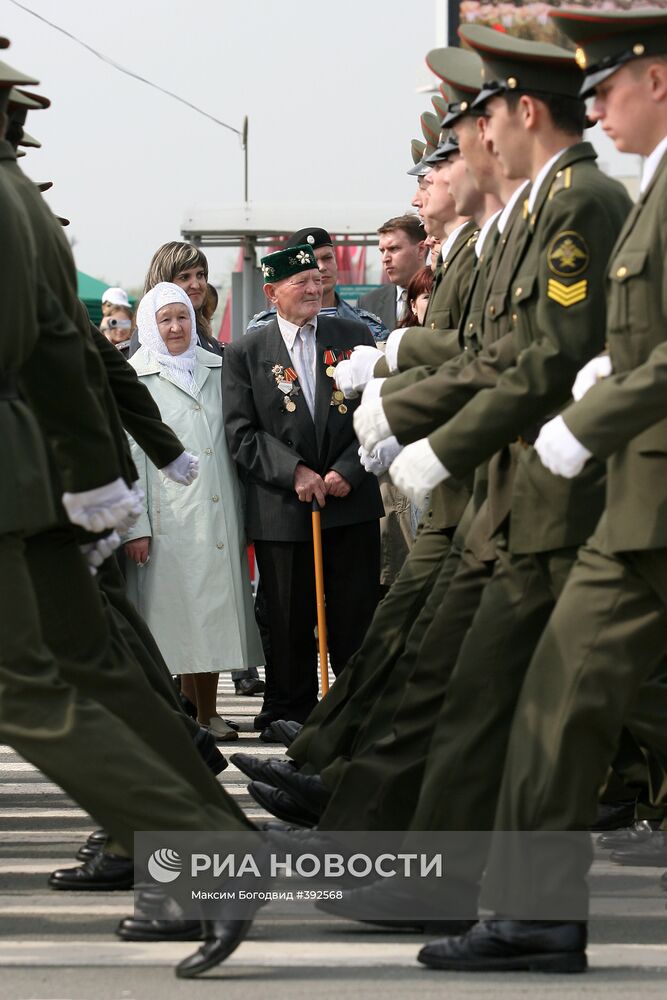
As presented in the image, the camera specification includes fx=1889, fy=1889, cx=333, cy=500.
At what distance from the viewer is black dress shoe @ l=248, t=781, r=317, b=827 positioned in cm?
577

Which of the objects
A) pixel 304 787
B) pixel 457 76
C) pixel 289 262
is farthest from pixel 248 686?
pixel 457 76

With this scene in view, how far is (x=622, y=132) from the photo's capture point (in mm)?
4441

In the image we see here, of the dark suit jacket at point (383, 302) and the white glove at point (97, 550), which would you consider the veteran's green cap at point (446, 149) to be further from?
the dark suit jacket at point (383, 302)

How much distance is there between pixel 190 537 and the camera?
8.23 m

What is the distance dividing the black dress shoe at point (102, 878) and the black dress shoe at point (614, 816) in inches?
64.3

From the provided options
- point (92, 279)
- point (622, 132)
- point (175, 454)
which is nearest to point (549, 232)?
point (622, 132)

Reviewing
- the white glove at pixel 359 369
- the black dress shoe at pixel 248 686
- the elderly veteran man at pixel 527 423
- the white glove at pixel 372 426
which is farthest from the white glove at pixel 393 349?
the black dress shoe at pixel 248 686

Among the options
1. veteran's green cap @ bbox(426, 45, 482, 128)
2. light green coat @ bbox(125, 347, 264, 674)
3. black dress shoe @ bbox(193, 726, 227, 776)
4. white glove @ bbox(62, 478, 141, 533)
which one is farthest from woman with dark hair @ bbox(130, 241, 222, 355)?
white glove @ bbox(62, 478, 141, 533)

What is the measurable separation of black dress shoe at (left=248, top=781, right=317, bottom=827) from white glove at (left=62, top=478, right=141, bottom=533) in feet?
4.58

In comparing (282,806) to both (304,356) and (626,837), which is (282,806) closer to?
(626,837)

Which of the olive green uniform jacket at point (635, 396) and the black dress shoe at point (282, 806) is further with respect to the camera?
the black dress shoe at point (282, 806)

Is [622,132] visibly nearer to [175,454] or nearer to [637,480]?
[637,480]

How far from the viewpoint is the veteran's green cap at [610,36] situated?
439cm

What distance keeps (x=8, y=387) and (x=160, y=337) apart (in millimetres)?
4026
